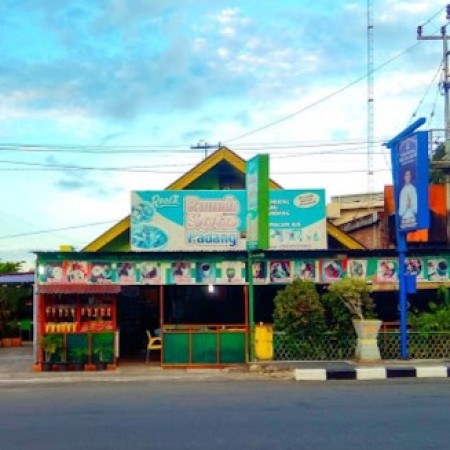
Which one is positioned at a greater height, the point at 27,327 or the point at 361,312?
the point at 361,312

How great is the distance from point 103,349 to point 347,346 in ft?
19.1

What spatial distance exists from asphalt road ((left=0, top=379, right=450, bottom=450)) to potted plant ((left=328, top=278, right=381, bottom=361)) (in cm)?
289

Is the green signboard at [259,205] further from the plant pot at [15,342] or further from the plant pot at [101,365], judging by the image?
the plant pot at [15,342]

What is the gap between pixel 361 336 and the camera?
17312mm

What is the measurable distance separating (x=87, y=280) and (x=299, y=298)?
5.18 meters

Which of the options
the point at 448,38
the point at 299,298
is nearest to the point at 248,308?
the point at 299,298

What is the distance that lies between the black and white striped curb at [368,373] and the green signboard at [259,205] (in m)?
3.13

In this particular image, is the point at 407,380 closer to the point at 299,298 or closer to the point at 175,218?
the point at 299,298

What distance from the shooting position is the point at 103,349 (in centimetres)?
1802

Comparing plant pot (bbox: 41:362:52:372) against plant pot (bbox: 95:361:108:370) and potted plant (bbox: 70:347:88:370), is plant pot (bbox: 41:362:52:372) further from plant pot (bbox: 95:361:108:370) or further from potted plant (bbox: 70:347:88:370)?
plant pot (bbox: 95:361:108:370)

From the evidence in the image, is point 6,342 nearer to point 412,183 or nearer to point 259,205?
point 259,205

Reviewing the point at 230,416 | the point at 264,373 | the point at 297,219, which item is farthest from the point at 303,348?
the point at 230,416

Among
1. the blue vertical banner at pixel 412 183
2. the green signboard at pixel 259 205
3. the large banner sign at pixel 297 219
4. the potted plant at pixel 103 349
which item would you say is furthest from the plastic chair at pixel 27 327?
the blue vertical banner at pixel 412 183

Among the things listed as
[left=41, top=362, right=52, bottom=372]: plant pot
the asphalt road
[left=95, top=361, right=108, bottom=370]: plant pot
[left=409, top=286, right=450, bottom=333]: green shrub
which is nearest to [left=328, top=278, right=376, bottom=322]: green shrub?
[left=409, top=286, right=450, bottom=333]: green shrub
